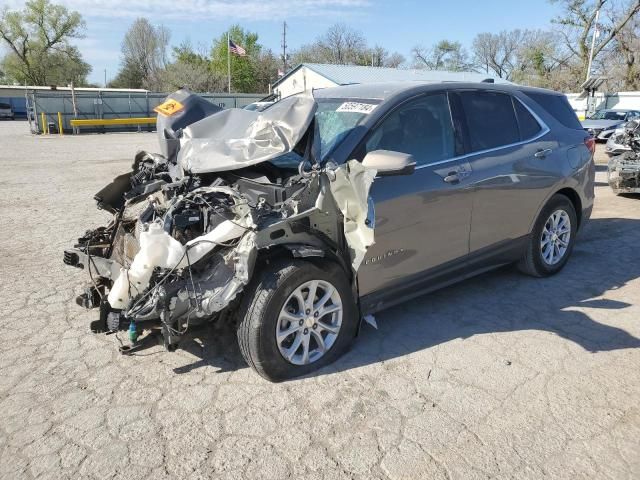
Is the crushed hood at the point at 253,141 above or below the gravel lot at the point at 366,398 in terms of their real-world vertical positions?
above

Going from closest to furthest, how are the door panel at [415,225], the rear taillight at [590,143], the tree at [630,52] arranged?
the door panel at [415,225] < the rear taillight at [590,143] < the tree at [630,52]

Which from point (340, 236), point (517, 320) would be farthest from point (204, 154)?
point (517, 320)

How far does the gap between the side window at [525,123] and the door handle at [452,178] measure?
43.2 inches

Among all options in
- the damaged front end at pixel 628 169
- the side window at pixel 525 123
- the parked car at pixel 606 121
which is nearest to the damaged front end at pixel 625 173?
the damaged front end at pixel 628 169

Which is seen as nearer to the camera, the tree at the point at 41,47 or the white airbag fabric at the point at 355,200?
the white airbag fabric at the point at 355,200

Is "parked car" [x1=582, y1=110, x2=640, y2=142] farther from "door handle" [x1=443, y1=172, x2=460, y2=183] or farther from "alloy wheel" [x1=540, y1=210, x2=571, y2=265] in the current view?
"door handle" [x1=443, y1=172, x2=460, y2=183]

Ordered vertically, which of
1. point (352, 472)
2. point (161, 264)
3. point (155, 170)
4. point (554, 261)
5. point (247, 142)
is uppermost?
point (247, 142)

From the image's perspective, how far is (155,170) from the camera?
431cm

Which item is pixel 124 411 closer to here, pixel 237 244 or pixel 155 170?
pixel 237 244

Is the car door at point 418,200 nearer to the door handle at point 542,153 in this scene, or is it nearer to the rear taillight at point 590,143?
the door handle at point 542,153

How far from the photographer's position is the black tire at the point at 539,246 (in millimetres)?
4770

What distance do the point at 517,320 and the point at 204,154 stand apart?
273 centimetres

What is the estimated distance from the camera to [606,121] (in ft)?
65.5

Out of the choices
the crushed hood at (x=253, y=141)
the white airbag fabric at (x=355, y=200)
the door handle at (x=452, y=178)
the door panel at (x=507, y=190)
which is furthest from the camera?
the door panel at (x=507, y=190)
